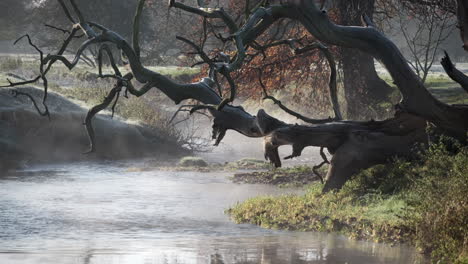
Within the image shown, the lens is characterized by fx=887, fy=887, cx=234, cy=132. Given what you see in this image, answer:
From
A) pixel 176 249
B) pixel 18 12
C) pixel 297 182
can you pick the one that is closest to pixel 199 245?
pixel 176 249

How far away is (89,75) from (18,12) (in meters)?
21.5

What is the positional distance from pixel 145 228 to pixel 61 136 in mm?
14995

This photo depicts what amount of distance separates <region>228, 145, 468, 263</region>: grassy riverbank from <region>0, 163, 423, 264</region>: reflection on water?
42 cm

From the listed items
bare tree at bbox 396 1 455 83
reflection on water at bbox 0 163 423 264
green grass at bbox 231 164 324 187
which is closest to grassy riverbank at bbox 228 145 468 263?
reflection on water at bbox 0 163 423 264

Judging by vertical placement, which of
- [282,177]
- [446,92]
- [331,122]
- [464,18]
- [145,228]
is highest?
[446,92]

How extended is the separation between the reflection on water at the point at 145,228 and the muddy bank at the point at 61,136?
399 cm

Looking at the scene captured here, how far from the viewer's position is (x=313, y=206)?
16.0 m

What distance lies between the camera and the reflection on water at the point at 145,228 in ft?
40.9

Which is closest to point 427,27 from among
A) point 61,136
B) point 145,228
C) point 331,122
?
point 61,136

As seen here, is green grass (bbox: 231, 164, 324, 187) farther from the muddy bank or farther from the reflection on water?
the muddy bank

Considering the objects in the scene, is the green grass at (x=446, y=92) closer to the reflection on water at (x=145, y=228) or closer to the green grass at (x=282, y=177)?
the green grass at (x=282, y=177)

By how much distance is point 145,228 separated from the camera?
51.7 ft

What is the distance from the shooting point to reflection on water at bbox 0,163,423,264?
40.9 feet

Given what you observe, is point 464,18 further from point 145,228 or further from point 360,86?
point 360,86
